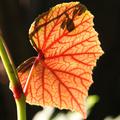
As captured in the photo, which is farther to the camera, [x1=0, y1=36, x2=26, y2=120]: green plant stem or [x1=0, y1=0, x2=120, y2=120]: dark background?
[x1=0, y1=0, x2=120, y2=120]: dark background

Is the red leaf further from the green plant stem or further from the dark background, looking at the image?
the dark background

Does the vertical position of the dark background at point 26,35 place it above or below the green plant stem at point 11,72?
below

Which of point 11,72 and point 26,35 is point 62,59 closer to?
point 11,72

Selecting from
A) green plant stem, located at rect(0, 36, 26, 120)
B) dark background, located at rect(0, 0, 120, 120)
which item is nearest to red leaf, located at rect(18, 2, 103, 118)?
green plant stem, located at rect(0, 36, 26, 120)

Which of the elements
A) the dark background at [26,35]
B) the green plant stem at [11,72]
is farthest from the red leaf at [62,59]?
the dark background at [26,35]

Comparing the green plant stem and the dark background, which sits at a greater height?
the green plant stem

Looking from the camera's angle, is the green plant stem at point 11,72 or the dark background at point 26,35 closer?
the green plant stem at point 11,72

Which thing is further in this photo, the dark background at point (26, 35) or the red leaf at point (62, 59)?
the dark background at point (26, 35)

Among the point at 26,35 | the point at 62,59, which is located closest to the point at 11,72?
the point at 62,59

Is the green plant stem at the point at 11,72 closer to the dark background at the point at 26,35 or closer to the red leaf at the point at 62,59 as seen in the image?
the red leaf at the point at 62,59
